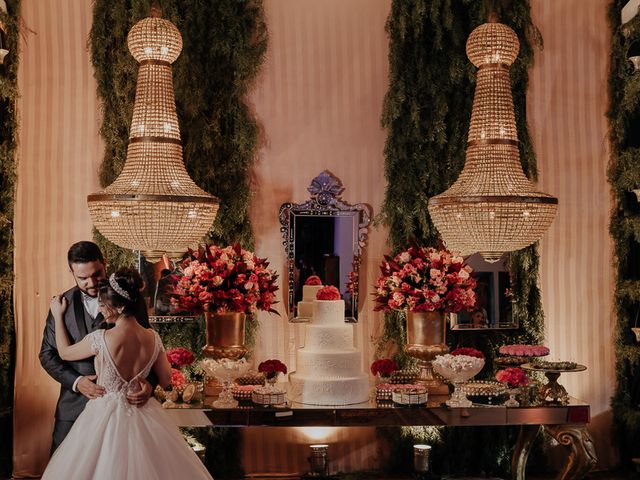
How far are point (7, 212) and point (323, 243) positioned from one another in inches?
91.8

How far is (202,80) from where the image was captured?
6.50 meters

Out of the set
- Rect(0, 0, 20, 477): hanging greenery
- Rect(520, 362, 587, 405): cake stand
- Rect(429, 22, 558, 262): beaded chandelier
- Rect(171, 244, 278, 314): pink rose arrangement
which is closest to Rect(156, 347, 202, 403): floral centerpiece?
Rect(171, 244, 278, 314): pink rose arrangement

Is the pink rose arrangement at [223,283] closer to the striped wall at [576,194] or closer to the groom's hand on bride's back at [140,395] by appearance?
the groom's hand on bride's back at [140,395]

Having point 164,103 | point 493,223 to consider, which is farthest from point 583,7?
point 164,103

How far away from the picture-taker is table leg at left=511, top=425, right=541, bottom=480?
19.9ft

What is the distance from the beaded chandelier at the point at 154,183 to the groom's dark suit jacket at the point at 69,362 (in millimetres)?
747

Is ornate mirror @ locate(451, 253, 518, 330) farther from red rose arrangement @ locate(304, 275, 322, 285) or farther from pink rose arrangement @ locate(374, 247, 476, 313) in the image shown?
red rose arrangement @ locate(304, 275, 322, 285)

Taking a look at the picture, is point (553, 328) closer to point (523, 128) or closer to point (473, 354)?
point (473, 354)

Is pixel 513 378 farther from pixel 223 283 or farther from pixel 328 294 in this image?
pixel 223 283

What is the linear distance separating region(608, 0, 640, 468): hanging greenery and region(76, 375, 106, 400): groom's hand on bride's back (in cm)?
416

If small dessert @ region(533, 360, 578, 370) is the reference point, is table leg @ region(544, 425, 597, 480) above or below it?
below

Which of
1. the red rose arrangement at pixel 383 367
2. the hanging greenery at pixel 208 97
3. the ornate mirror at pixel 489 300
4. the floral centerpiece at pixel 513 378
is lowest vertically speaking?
the floral centerpiece at pixel 513 378

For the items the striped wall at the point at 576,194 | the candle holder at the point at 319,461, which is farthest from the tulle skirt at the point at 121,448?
the striped wall at the point at 576,194

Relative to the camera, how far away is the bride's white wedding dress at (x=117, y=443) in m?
3.99
